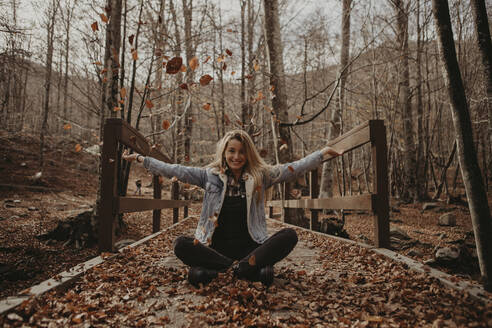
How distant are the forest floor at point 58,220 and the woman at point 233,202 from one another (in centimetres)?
169

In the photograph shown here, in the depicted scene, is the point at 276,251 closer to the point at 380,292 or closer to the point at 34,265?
the point at 380,292

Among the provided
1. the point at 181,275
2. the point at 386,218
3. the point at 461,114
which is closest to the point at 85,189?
the point at 181,275

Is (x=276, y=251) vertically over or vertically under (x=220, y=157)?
under

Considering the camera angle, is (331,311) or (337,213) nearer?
(331,311)

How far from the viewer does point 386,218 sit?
299 centimetres

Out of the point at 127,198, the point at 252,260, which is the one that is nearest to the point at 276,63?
the point at 127,198

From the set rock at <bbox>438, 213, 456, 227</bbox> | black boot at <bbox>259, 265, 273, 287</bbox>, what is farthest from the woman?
rock at <bbox>438, 213, 456, 227</bbox>

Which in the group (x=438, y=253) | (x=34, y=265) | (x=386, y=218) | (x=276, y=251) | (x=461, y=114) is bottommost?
(x=34, y=265)

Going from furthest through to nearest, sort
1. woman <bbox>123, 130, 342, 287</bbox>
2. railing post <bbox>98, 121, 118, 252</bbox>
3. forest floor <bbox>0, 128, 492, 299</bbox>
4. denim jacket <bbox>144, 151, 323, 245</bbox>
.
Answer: forest floor <bbox>0, 128, 492, 299</bbox> → railing post <bbox>98, 121, 118, 252</bbox> → denim jacket <bbox>144, 151, 323, 245</bbox> → woman <bbox>123, 130, 342, 287</bbox>

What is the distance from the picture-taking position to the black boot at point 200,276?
2.30 meters

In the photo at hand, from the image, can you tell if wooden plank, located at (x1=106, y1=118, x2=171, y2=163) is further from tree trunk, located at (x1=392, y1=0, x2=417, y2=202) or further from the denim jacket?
tree trunk, located at (x1=392, y1=0, x2=417, y2=202)

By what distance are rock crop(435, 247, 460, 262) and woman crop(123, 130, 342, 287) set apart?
6.43 feet

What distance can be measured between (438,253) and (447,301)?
6.84 feet

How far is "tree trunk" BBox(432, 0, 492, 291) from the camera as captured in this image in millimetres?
1939
